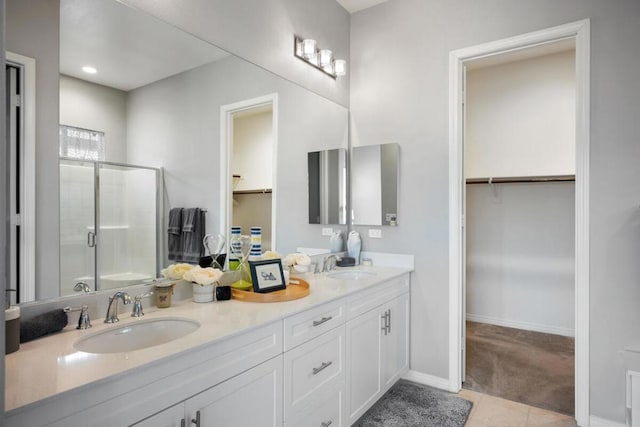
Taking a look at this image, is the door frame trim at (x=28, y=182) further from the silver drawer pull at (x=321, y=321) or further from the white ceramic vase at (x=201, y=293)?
the silver drawer pull at (x=321, y=321)

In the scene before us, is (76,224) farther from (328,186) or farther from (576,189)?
(576,189)

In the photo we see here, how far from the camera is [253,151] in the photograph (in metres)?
2.27

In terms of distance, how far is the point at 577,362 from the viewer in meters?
2.26

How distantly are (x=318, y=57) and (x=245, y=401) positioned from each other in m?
2.34

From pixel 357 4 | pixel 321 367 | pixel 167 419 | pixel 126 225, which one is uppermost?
pixel 357 4

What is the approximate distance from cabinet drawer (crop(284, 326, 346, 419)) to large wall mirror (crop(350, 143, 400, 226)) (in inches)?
46.6

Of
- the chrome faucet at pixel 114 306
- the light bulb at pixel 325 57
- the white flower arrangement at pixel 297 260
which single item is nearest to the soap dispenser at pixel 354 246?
the white flower arrangement at pixel 297 260

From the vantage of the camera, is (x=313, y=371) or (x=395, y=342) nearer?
(x=313, y=371)

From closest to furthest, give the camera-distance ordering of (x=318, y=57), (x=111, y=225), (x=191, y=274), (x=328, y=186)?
(x=111, y=225), (x=191, y=274), (x=318, y=57), (x=328, y=186)

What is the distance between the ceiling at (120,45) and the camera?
1423 mm

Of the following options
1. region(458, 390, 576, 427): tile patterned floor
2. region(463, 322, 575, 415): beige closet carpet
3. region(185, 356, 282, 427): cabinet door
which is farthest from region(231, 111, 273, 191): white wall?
region(463, 322, 575, 415): beige closet carpet

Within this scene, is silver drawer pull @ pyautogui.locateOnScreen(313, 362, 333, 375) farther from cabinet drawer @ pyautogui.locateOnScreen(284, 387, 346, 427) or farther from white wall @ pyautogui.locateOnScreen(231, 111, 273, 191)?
white wall @ pyautogui.locateOnScreen(231, 111, 273, 191)

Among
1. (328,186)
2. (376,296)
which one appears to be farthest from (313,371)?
(328,186)

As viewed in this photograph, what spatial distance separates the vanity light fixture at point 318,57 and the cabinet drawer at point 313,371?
1.84 meters
